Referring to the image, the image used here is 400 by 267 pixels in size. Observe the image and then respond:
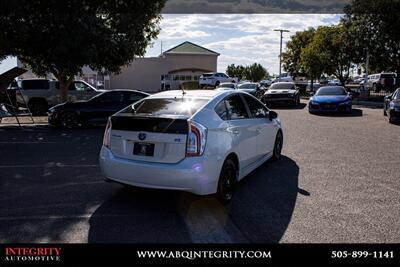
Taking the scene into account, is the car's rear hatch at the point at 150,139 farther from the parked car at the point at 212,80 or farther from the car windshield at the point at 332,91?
the parked car at the point at 212,80

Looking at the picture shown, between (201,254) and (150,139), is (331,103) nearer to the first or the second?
(150,139)

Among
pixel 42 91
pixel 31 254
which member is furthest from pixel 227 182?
pixel 42 91

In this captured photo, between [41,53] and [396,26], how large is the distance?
22410 millimetres

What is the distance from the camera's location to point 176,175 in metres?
4.87

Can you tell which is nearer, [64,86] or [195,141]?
[195,141]

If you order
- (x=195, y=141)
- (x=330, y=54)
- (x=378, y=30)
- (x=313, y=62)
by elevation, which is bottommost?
(x=195, y=141)

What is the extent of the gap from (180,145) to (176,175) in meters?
0.38

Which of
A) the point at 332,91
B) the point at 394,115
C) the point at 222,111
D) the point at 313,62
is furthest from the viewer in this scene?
the point at 313,62

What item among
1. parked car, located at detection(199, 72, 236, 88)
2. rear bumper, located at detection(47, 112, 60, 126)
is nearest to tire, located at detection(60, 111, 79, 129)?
rear bumper, located at detection(47, 112, 60, 126)

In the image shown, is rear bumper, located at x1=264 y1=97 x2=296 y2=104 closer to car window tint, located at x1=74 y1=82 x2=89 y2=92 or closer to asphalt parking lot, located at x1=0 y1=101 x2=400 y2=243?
car window tint, located at x1=74 y1=82 x2=89 y2=92

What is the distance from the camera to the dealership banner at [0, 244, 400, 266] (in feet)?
12.1

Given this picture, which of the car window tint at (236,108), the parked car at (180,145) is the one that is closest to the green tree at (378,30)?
the car window tint at (236,108)

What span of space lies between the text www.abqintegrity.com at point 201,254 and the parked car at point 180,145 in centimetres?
113

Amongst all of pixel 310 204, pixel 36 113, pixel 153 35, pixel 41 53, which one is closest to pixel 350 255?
pixel 310 204
